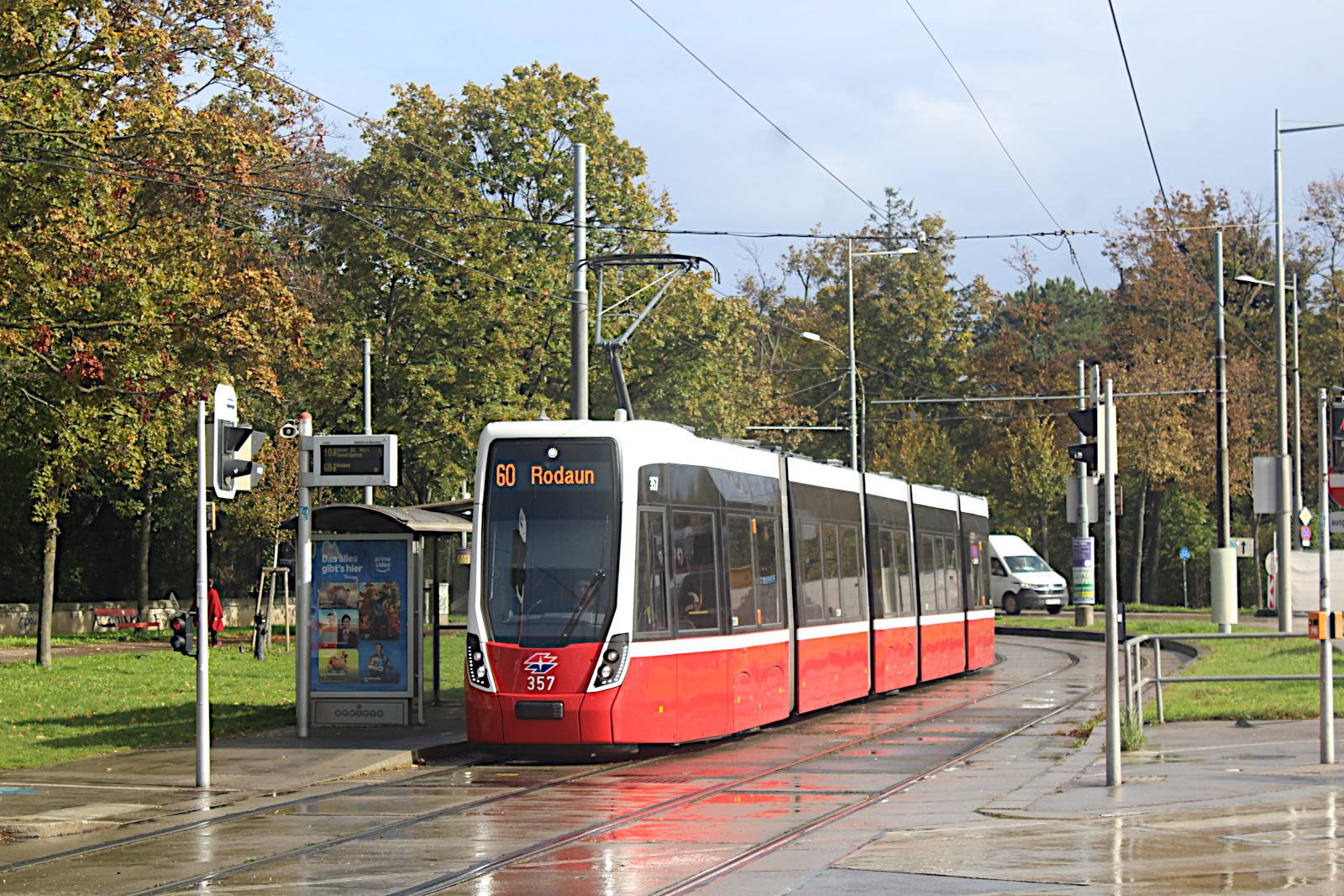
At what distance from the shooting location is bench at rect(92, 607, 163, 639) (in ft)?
145

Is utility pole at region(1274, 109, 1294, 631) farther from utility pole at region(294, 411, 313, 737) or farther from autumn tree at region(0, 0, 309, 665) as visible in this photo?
Result: autumn tree at region(0, 0, 309, 665)

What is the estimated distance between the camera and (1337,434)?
1689cm

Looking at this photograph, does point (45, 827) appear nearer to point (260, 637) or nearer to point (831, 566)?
point (831, 566)

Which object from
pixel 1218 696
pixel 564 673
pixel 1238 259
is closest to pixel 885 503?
pixel 1218 696

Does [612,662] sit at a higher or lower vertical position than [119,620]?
higher

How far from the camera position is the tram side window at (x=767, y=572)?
688 inches

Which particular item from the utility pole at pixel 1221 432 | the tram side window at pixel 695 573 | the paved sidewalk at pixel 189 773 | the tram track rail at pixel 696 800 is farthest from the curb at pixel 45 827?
the utility pole at pixel 1221 432

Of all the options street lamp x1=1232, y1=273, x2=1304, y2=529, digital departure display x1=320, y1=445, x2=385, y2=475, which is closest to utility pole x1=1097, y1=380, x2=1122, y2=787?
digital departure display x1=320, y1=445, x2=385, y2=475

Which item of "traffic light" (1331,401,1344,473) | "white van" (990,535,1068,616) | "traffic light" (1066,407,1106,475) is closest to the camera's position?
"traffic light" (1066,407,1106,475)

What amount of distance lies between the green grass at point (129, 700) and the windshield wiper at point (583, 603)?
4.87 meters

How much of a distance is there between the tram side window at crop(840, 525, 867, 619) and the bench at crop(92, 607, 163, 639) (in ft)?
87.9

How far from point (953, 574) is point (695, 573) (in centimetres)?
1166

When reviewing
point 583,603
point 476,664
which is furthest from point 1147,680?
point 476,664

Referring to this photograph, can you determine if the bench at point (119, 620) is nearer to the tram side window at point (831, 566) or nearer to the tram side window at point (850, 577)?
the tram side window at point (850, 577)
